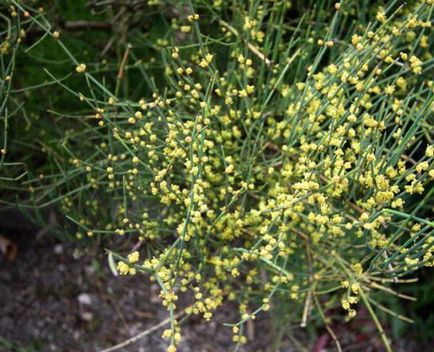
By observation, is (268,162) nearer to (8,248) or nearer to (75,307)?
(75,307)

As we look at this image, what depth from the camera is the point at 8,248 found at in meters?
2.53

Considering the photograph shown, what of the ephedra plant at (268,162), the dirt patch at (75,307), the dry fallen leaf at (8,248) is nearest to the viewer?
the ephedra plant at (268,162)

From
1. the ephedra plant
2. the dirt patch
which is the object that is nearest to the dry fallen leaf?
the dirt patch

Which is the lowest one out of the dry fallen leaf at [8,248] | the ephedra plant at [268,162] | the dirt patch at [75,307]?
the dirt patch at [75,307]

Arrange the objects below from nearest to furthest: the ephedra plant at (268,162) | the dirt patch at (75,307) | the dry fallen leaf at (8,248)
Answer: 1. the ephedra plant at (268,162)
2. the dirt patch at (75,307)
3. the dry fallen leaf at (8,248)

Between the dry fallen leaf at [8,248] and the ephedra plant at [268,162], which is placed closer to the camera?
the ephedra plant at [268,162]

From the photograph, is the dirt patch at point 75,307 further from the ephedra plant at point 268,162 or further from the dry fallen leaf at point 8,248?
the ephedra plant at point 268,162

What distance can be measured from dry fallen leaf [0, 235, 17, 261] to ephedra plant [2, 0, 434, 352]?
49 cm

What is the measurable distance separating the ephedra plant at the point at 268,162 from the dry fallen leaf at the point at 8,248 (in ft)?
1.62

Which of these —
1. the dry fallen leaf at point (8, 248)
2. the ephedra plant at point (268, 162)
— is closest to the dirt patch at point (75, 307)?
the dry fallen leaf at point (8, 248)

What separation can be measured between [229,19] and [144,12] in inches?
13.2

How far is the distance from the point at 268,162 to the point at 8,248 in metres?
1.36

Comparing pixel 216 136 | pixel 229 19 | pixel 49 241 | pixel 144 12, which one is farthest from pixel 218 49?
pixel 49 241

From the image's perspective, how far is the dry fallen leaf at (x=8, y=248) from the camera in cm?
251
